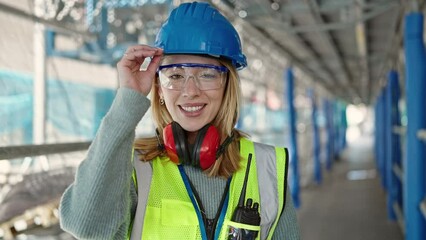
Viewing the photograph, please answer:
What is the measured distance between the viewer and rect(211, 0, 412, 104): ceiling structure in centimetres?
490

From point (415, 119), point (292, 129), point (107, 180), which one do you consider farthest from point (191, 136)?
point (292, 129)

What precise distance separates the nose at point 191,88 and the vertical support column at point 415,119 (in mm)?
2868

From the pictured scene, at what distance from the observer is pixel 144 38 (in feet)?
15.2

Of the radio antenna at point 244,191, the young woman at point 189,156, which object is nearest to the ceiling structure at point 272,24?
the young woman at point 189,156

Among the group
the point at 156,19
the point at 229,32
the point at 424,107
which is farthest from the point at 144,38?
the point at 229,32

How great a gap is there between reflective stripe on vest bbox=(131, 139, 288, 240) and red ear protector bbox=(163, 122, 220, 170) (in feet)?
0.16

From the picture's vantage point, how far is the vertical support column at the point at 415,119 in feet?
12.7

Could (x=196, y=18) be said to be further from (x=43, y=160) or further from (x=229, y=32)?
(x=43, y=160)

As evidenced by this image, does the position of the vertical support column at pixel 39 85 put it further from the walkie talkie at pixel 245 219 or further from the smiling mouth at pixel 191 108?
the walkie talkie at pixel 245 219

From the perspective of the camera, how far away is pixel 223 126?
63.6 inches

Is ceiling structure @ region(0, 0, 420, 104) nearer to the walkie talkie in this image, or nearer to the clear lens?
the clear lens

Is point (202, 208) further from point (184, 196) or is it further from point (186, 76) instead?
point (186, 76)

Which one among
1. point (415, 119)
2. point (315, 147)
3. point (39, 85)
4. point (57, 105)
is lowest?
point (315, 147)

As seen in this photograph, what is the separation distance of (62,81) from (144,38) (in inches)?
60.6
